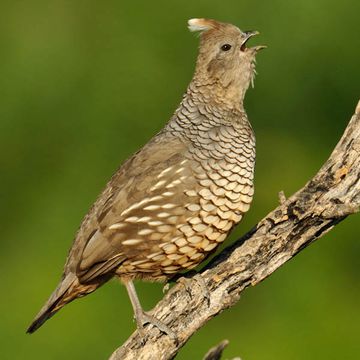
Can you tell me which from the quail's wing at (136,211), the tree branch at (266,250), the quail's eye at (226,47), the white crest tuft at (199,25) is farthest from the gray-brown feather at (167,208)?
the white crest tuft at (199,25)

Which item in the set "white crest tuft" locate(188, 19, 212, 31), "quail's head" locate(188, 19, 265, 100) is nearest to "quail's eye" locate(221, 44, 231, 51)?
"quail's head" locate(188, 19, 265, 100)

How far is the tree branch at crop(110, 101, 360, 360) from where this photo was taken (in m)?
5.48

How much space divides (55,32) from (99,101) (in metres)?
1.16

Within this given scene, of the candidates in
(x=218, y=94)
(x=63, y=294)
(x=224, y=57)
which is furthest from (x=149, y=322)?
(x=224, y=57)

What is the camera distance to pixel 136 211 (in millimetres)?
5734

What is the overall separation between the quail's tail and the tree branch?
0.41 metres

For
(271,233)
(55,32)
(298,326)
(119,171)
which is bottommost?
(298,326)

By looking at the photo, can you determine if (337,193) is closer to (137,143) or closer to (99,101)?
(137,143)

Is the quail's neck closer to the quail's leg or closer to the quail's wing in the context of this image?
the quail's wing

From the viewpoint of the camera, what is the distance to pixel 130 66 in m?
10.7

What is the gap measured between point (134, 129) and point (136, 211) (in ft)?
14.6

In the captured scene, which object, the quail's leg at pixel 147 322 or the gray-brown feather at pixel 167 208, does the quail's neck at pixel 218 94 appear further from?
the quail's leg at pixel 147 322

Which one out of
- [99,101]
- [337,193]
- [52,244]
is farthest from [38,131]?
[337,193]

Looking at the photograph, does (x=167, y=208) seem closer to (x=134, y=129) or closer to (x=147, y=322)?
(x=147, y=322)
